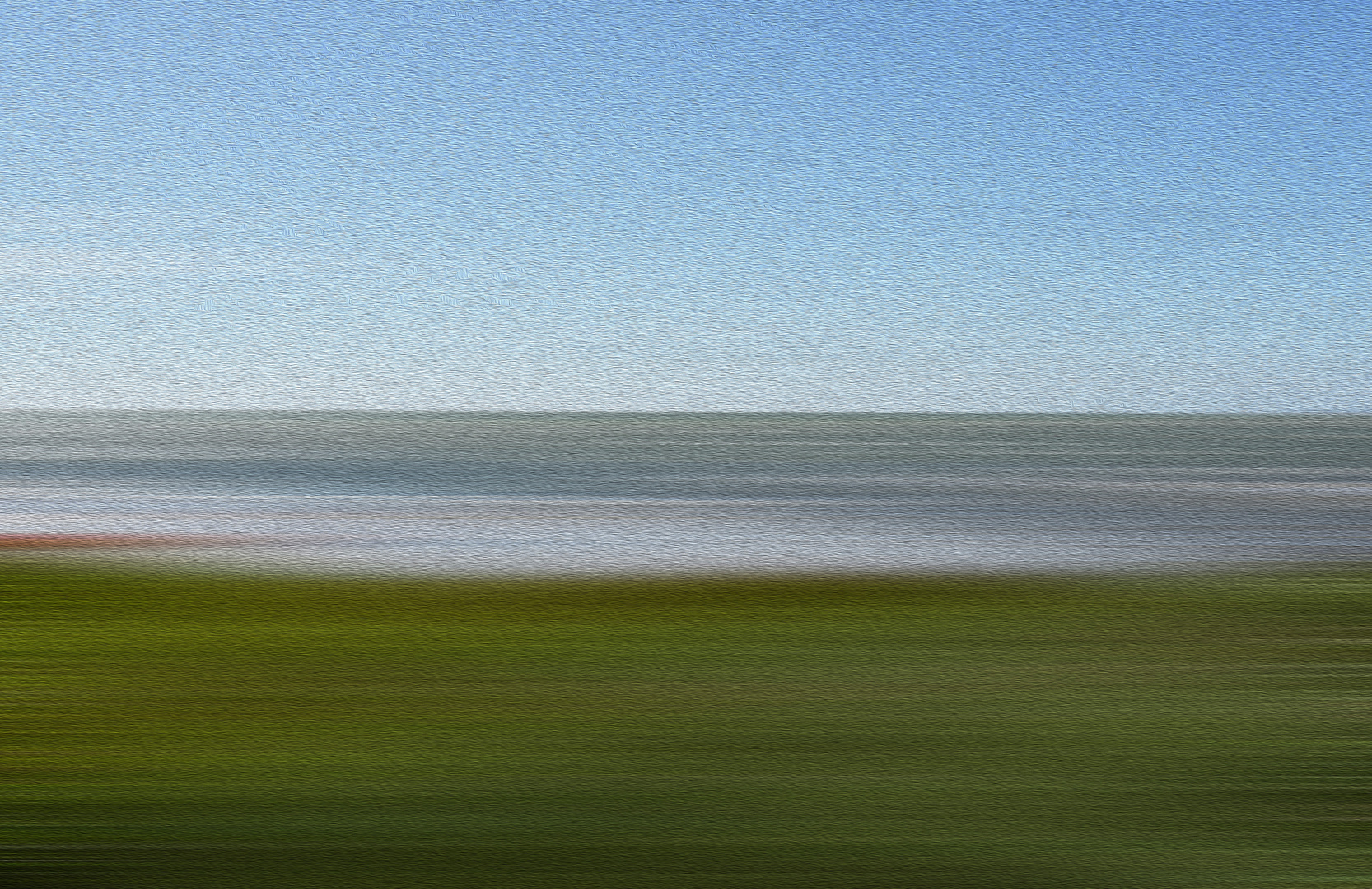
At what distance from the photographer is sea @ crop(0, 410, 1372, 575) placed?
730cm

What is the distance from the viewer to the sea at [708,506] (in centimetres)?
730

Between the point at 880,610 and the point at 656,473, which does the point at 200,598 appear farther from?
the point at 656,473

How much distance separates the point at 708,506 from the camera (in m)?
11.3

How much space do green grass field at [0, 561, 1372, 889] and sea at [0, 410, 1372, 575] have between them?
1.69 metres

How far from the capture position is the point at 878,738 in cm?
351

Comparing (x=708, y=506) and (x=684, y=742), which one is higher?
(x=708, y=506)

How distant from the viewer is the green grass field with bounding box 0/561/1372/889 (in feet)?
8.77

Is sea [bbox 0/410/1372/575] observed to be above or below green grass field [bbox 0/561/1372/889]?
above

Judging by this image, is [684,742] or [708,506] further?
[708,506]

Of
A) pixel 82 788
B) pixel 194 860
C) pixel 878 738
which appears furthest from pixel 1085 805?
pixel 82 788

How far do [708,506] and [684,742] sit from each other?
783 cm

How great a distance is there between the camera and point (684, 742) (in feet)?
11.4

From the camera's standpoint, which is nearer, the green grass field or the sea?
the green grass field

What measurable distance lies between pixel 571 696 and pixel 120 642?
1.70 m
